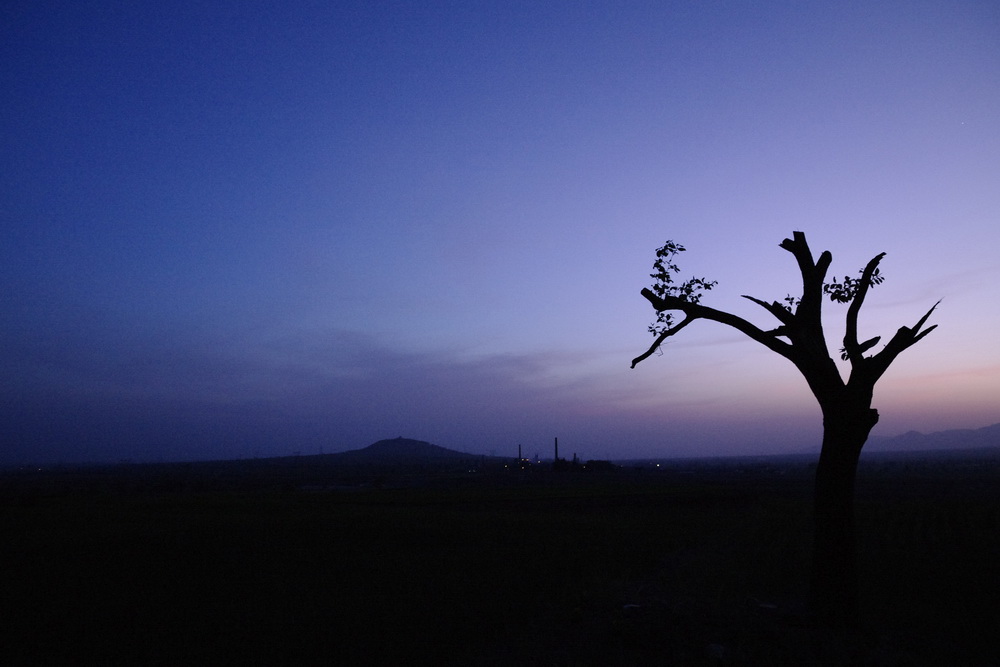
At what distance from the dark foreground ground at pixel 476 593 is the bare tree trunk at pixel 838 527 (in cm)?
51

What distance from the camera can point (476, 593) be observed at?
14.8 m

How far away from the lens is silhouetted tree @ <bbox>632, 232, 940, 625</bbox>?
9906 mm

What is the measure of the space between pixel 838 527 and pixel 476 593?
809 centimetres

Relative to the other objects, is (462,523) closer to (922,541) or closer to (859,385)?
(922,541)

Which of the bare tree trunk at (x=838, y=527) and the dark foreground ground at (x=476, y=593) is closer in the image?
the dark foreground ground at (x=476, y=593)

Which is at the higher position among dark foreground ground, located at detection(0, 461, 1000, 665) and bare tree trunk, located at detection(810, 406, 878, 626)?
bare tree trunk, located at detection(810, 406, 878, 626)

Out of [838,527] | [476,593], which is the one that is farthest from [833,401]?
[476,593]

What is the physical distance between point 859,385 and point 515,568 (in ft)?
36.2

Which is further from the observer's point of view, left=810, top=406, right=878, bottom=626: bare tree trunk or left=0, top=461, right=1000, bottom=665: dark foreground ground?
left=810, top=406, right=878, bottom=626: bare tree trunk

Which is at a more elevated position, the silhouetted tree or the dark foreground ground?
the silhouetted tree

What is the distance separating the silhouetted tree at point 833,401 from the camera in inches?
390

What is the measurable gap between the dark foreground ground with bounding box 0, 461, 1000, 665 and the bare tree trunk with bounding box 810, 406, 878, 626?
0.51 metres

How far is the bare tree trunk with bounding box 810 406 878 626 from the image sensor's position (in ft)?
32.3

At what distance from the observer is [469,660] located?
9.94 meters
